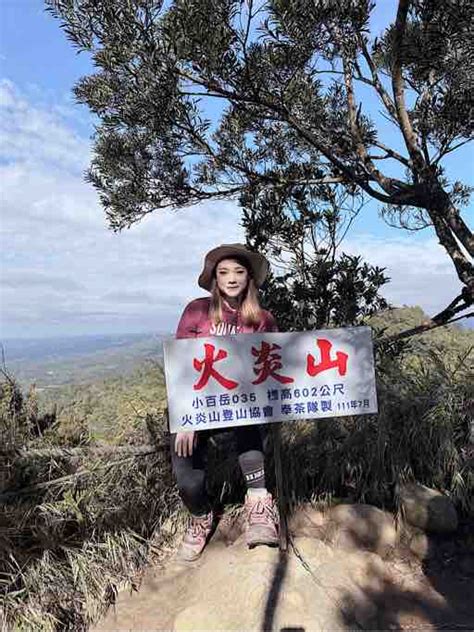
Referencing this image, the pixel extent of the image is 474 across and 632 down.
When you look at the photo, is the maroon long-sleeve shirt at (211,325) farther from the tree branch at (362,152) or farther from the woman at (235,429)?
the tree branch at (362,152)

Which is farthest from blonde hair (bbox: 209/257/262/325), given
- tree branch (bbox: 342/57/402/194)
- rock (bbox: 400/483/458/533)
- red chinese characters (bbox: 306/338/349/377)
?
rock (bbox: 400/483/458/533)

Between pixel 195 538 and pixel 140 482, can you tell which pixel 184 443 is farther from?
pixel 140 482

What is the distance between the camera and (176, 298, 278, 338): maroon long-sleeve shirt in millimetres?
3268

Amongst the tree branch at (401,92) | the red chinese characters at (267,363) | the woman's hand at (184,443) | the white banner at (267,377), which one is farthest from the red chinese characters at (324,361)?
the tree branch at (401,92)

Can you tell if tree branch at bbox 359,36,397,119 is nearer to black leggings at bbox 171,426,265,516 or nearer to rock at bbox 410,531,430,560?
black leggings at bbox 171,426,265,516

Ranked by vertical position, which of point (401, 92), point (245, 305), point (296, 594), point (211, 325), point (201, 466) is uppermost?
point (401, 92)

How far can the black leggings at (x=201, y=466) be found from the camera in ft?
10.4

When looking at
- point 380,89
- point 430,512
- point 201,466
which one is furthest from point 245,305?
point 380,89

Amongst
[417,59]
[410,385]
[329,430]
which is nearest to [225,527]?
[329,430]

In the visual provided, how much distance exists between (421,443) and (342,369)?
113 cm

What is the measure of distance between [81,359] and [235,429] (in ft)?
13.5

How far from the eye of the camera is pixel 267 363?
306cm

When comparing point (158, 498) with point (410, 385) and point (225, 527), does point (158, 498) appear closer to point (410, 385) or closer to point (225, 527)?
point (225, 527)

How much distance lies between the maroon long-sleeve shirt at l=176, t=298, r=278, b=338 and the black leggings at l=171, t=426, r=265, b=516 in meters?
0.56
